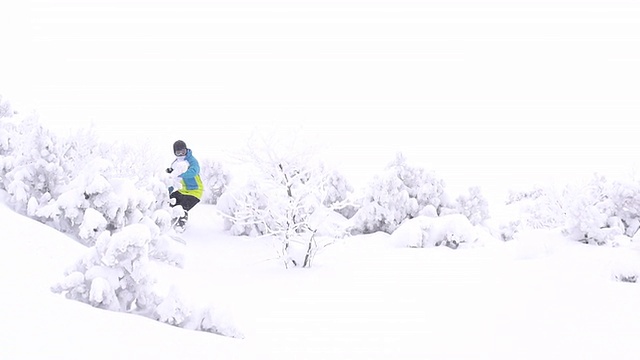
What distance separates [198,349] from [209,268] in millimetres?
4491

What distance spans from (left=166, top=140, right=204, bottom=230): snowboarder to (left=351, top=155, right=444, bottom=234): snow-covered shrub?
11.5 feet

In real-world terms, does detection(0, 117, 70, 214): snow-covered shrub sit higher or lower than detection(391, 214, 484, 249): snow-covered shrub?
higher

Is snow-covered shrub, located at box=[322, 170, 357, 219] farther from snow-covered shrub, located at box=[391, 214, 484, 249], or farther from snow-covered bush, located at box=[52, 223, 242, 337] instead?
snow-covered bush, located at box=[52, 223, 242, 337]

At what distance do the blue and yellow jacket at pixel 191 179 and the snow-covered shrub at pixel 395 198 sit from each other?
11.4 ft

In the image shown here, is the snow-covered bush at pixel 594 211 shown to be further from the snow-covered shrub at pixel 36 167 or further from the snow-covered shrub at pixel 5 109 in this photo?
the snow-covered shrub at pixel 5 109

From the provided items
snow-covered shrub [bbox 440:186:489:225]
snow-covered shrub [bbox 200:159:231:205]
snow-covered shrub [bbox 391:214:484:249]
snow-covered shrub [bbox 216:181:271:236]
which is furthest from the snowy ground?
snow-covered shrub [bbox 200:159:231:205]

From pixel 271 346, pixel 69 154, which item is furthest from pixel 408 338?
pixel 69 154

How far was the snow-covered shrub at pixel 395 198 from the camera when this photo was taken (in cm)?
1062

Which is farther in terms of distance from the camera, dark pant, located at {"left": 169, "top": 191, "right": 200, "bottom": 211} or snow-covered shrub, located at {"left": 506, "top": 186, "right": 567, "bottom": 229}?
snow-covered shrub, located at {"left": 506, "top": 186, "right": 567, "bottom": 229}

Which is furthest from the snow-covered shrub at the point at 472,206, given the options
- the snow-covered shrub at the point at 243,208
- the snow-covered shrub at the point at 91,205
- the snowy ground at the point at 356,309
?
the snow-covered shrub at the point at 91,205

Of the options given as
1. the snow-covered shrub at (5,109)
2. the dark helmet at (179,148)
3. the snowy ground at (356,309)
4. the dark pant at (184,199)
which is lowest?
the snowy ground at (356,309)

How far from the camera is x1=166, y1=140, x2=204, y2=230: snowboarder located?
8.98 m

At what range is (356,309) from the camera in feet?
15.3

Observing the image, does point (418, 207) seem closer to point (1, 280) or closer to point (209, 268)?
point (209, 268)
